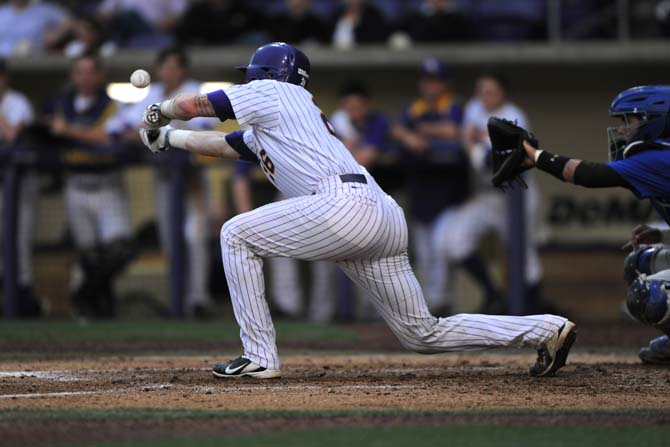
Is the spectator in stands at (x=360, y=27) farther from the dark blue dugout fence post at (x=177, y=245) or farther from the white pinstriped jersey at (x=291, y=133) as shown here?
the white pinstriped jersey at (x=291, y=133)

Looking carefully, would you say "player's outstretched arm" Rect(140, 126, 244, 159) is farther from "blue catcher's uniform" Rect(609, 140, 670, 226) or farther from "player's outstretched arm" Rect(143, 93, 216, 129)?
"blue catcher's uniform" Rect(609, 140, 670, 226)

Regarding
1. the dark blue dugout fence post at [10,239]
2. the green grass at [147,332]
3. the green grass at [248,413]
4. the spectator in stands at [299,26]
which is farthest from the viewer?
the spectator in stands at [299,26]

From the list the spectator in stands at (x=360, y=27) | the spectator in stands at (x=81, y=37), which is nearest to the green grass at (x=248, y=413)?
the spectator in stands at (x=81, y=37)

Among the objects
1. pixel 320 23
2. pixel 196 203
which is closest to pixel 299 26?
pixel 320 23

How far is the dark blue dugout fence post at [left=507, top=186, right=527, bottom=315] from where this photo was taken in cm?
986

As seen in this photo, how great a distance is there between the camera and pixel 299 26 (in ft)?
38.3

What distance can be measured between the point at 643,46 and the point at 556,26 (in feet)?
2.72

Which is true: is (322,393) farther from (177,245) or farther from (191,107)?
(177,245)

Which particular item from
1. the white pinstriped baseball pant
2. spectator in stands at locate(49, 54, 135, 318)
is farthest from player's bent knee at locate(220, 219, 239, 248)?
spectator in stands at locate(49, 54, 135, 318)

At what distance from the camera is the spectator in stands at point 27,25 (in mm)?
12250

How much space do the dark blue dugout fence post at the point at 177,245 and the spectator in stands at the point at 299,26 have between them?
2.02 m

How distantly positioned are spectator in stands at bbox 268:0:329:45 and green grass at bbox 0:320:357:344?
310cm

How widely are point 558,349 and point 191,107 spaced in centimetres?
196

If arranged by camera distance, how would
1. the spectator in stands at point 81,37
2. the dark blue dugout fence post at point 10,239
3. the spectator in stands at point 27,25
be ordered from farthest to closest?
the spectator in stands at point 27,25
the spectator in stands at point 81,37
the dark blue dugout fence post at point 10,239
